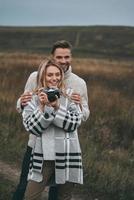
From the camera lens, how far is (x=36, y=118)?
436 centimetres

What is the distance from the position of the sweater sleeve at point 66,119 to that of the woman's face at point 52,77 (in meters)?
0.21

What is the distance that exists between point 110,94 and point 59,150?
10.4 metres

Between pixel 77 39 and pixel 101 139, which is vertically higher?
pixel 77 39

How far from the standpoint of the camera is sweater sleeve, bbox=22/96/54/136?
4337 mm

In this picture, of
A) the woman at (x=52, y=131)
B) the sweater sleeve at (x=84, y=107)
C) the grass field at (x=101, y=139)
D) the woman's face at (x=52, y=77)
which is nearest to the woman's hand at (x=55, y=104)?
the woman at (x=52, y=131)

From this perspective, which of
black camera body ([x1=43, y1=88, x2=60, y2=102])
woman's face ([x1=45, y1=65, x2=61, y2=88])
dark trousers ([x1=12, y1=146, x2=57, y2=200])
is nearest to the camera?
black camera body ([x1=43, y1=88, x2=60, y2=102])

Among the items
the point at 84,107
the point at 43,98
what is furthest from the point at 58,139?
the point at 84,107

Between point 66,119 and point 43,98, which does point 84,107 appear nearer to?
point 66,119

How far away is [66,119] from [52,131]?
160mm

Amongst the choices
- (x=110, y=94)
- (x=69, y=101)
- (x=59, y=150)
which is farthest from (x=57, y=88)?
(x=110, y=94)

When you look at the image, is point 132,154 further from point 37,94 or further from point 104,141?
point 37,94

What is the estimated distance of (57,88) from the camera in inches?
174

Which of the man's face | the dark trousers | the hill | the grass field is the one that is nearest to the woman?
the man's face

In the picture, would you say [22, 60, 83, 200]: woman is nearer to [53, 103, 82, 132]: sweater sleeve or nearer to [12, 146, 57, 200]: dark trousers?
[53, 103, 82, 132]: sweater sleeve
